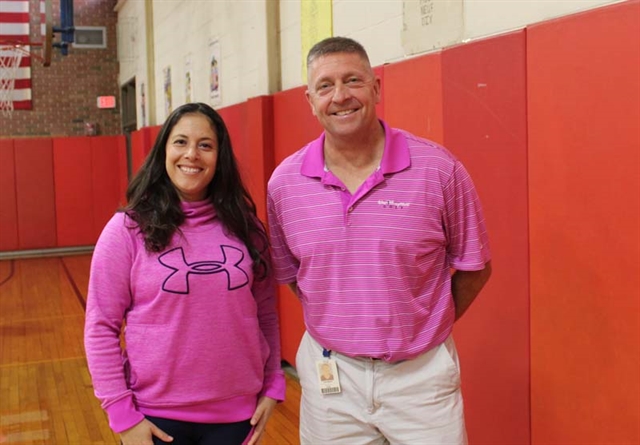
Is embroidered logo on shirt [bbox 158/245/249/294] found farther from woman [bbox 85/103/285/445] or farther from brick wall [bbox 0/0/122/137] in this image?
brick wall [bbox 0/0/122/137]

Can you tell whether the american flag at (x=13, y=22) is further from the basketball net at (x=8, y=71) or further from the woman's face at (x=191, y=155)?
the woman's face at (x=191, y=155)

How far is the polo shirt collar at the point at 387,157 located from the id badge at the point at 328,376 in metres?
0.44

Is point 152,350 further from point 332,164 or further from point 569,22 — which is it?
point 569,22

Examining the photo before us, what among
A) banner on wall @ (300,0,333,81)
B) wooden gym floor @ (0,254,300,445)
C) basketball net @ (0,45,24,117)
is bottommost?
wooden gym floor @ (0,254,300,445)

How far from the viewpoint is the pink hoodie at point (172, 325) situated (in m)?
1.62

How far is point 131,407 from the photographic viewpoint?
1627mm

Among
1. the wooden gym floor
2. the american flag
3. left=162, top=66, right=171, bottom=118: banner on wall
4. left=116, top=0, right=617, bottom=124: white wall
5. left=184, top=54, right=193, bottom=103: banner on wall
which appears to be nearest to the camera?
left=116, top=0, right=617, bottom=124: white wall

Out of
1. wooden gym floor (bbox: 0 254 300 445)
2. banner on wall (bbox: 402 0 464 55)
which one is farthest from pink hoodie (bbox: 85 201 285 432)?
wooden gym floor (bbox: 0 254 300 445)

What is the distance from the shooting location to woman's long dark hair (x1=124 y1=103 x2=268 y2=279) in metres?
1.66

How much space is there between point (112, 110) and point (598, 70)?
10.7m

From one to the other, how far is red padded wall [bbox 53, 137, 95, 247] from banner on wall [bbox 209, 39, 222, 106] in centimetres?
492

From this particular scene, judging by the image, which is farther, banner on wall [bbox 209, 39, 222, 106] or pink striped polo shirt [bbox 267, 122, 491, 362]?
banner on wall [bbox 209, 39, 222, 106]

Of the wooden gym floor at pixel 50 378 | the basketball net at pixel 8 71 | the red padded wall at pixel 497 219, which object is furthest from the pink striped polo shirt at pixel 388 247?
the basketball net at pixel 8 71

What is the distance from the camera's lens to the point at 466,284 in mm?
1796
